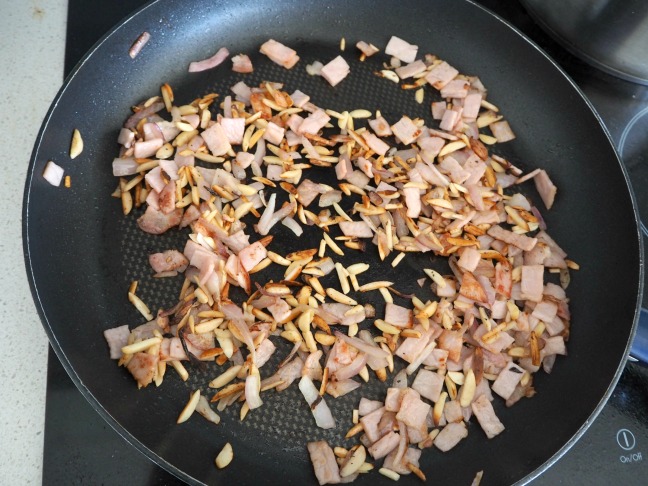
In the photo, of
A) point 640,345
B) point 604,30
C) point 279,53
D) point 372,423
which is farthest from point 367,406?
point 604,30

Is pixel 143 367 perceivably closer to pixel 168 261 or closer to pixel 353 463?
pixel 168 261

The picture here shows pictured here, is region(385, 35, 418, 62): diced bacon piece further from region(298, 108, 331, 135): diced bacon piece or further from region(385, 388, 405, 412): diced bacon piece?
region(385, 388, 405, 412): diced bacon piece

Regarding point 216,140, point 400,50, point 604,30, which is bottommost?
point 216,140

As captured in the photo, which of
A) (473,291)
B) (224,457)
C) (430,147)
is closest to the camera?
(224,457)

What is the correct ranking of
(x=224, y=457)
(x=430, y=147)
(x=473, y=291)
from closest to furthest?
1. (x=224, y=457)
2. (x=473, y=291)
3. (x=430, y=147)

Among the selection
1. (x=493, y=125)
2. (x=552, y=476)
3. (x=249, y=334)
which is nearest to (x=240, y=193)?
(x=249, y=334)

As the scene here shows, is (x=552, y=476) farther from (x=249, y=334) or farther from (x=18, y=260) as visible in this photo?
(x=18, y=260)

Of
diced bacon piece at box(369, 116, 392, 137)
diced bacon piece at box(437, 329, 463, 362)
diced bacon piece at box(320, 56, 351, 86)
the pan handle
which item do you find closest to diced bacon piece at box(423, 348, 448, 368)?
diced bacon piece at box(437, 329, 463, 362)
